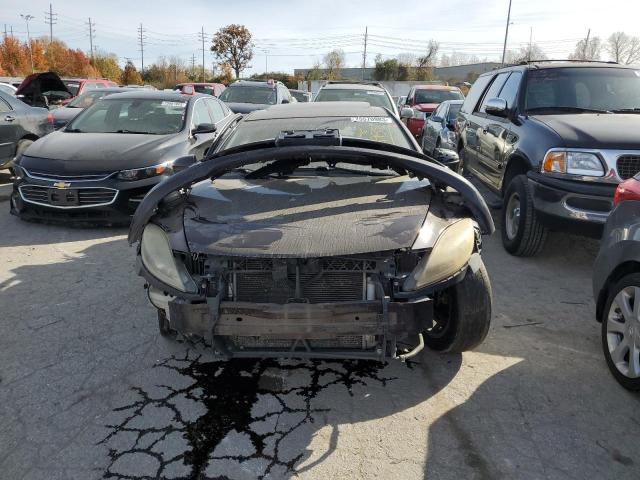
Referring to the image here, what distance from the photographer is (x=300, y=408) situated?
2.78 meters

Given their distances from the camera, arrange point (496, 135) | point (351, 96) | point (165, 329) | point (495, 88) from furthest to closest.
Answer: point (351, 96)
point (495, 88)
point (496, 135)
point (165, 329)

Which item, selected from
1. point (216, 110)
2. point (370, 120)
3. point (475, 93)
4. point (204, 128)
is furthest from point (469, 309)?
point (216, 110)

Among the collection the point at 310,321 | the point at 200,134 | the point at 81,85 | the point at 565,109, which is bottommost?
the point at 310,321

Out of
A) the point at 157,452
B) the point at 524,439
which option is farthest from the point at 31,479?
the point at 524,439

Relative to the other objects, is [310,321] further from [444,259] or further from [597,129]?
[597,129]

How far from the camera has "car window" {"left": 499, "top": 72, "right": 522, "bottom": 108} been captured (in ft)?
19.6

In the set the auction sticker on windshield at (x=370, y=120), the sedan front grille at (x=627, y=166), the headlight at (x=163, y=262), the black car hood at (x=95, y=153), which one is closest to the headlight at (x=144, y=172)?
the black car hood at (x=95, y=153)

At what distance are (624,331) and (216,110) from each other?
7351 millimetres

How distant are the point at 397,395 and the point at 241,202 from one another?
58.5 inches

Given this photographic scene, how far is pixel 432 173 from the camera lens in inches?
122

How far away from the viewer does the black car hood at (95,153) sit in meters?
6.06

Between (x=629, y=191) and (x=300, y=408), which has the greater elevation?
(x=629, y=191)

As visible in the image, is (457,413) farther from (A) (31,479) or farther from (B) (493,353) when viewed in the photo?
(A) (31,479)

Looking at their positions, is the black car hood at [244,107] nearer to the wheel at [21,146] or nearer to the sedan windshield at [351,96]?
the sedan windshield at [351,96]
